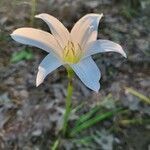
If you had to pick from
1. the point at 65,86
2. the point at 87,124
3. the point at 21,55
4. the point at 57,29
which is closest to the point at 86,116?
the point at 87,124

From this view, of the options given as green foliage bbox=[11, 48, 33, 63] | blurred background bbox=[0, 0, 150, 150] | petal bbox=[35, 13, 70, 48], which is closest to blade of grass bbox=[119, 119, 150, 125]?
blurred background bbox=[0, 0, 150, 150]

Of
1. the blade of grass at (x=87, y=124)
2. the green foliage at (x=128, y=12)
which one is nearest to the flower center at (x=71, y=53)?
the blade of grass at (x=87, y=124)

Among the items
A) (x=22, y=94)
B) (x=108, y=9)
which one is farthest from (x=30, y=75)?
(x=108, y=9)

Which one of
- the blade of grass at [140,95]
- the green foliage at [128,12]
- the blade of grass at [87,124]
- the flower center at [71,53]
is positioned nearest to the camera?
the flower center at [71,53]

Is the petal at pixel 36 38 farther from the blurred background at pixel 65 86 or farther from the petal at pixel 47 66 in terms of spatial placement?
the blurred background at pixel 65 86

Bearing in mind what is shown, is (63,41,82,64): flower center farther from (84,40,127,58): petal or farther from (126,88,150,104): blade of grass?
(126,88,150,104): blade of grass

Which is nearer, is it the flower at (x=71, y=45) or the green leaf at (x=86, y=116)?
the flower at (x=71, y=45)
